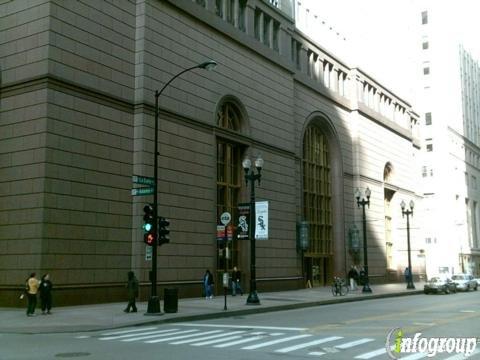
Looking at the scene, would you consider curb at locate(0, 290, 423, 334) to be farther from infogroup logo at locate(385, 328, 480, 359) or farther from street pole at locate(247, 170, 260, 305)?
infogroup logo at locate(385, 328, 480, 359)

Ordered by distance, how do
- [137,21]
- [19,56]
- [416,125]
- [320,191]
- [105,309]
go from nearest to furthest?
[105,309] < [19,56] < [137,21] < [320,191] < [416,125]

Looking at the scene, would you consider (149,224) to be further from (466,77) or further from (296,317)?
(466,77)

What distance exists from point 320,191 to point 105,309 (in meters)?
29.5

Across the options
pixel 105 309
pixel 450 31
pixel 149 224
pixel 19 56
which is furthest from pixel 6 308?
pixel 450 31

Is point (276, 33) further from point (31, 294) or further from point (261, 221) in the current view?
point (31, 294)

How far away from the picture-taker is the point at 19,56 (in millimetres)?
27953

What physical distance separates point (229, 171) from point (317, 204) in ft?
48.2

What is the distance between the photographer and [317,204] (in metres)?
50.8

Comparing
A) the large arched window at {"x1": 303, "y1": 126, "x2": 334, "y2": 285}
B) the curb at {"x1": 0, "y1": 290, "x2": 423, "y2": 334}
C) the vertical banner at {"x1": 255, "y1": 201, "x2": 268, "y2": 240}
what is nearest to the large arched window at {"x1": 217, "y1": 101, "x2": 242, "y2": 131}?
the vertical banner at {"x1": 255, "y1": 201, "x2": 268, "y2": 240}

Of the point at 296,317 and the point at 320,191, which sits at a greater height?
the point at 320,191

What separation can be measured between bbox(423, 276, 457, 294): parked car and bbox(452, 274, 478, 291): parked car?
2576mm

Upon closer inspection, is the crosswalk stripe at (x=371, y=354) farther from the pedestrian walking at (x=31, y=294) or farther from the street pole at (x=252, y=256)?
the street pole at (x=252, y=256)

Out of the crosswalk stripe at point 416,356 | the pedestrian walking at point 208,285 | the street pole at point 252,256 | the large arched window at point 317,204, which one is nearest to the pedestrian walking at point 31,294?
the street pole at point 252,256

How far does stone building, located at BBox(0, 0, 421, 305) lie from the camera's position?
2691 cm
